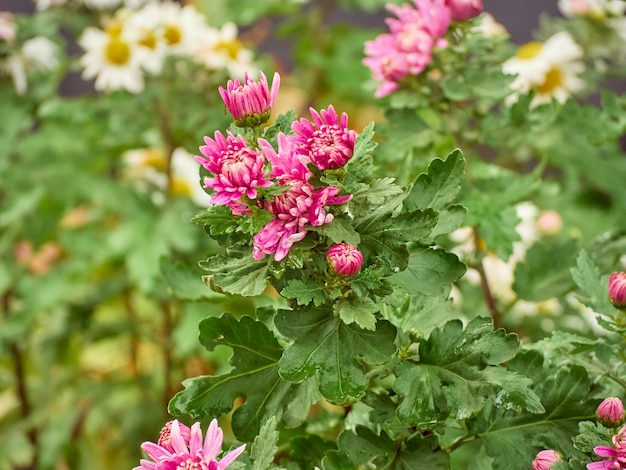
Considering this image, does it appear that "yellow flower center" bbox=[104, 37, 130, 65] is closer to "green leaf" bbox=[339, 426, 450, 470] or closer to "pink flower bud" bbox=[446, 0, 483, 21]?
"pink flower bud" bbox=[446, 0, 483, 21]

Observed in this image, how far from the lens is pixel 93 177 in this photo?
1.28 meters

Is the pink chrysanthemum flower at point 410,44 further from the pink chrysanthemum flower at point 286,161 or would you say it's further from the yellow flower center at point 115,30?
the yellow flower center at point 115,30

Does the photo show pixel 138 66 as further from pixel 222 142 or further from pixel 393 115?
pixel 222 142

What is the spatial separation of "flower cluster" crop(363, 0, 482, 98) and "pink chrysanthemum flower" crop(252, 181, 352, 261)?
281 millimetres

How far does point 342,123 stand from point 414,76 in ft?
0.97

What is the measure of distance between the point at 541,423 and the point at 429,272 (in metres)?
0.14

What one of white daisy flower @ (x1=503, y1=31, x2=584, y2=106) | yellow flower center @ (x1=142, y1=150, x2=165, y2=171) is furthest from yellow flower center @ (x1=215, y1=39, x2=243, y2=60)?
white daisy flower @ (x1=503, y1=31, x2=584, y2=106)

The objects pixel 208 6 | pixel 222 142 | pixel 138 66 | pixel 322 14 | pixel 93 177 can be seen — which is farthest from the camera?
pixel 208 6

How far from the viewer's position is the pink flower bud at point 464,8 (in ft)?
2.27

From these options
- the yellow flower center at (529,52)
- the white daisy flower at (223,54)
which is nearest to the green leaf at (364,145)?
the white daisy flower at (223,54)

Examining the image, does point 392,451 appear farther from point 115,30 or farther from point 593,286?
point 115,30

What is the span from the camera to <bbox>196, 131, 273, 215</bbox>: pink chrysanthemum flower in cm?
43

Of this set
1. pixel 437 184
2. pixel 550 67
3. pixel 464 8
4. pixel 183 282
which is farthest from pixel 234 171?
pixel 550 67

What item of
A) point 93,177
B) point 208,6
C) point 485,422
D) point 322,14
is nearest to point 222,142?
point 485,422
